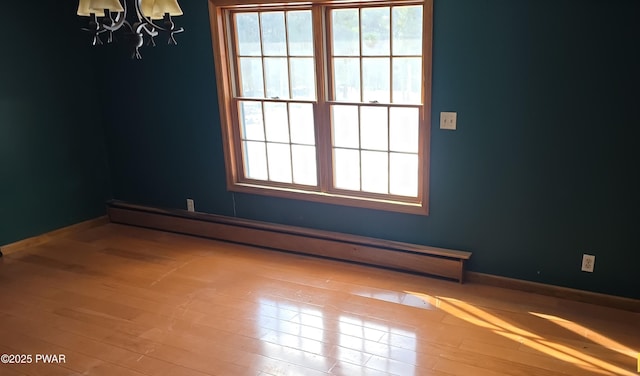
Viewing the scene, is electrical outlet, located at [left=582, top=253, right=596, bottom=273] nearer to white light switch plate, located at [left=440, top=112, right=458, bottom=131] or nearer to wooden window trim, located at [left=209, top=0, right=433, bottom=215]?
wooden window trim, located at [left=209, top=0, right=433, bottom=215]

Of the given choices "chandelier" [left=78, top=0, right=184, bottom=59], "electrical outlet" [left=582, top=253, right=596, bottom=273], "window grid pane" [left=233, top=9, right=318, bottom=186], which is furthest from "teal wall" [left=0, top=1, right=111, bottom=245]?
"electrical outlet" [left=582, top=253, right=596, bottom=273]

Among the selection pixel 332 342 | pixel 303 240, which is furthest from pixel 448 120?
pixel 332 342

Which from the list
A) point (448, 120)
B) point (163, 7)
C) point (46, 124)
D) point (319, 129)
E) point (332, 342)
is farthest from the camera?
point (46, 124)

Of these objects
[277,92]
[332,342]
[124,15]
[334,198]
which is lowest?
[332,342]

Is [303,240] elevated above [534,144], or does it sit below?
below

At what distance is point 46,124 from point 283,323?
300 cm

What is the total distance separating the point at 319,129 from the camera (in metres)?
4.03

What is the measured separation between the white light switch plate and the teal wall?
3360 millimetres

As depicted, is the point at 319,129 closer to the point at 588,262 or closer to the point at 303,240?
the point at 303,240

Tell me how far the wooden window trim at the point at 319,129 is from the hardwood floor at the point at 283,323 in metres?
0.51

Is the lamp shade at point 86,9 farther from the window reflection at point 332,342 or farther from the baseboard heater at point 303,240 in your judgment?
the baseboard heater at point 303,240

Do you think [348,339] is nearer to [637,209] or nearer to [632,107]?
[637,209]

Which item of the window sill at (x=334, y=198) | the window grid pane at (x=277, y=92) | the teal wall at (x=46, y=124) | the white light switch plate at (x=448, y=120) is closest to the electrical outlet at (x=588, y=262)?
the window sill at (x=334, y=198)

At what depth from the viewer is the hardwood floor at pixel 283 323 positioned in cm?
283
